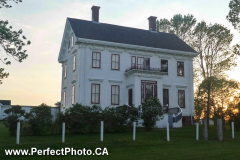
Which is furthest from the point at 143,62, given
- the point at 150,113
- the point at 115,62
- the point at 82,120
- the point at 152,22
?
the point at 82,120

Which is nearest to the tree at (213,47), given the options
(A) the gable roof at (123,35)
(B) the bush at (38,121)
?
(A) the gable roof at (123,35)

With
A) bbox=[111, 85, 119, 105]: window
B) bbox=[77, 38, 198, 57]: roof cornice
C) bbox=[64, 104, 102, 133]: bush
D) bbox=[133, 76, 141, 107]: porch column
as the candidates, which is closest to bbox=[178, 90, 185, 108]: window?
bbox=[77, 38, 198, 57]: roof cornice

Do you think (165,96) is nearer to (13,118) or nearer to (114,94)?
(114,94)

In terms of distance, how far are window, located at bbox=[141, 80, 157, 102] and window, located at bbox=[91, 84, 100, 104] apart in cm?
398

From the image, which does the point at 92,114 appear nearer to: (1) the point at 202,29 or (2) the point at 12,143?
(2) the point at 12,143

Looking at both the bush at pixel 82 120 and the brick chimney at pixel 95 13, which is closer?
the bush at pixel 82 120

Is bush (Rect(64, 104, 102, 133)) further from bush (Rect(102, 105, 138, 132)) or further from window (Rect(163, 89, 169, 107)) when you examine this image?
window (Rect(163, 89, 169, 107))

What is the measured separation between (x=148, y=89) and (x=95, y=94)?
4.79 metres

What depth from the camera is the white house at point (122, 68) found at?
1013 inches

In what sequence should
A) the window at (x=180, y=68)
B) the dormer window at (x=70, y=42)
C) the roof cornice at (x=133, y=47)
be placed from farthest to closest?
1. the window at (x=180, y=68)
2. the dormer window at (x=70, y=42)
3. the roof cornice at (x=133, y=47)

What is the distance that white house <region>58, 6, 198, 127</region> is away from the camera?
25.7 m

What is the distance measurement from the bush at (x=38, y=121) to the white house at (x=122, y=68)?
25.8 feet

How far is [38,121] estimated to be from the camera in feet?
55.8

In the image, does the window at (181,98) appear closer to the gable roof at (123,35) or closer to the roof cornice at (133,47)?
the roof cornice at (133,47)
